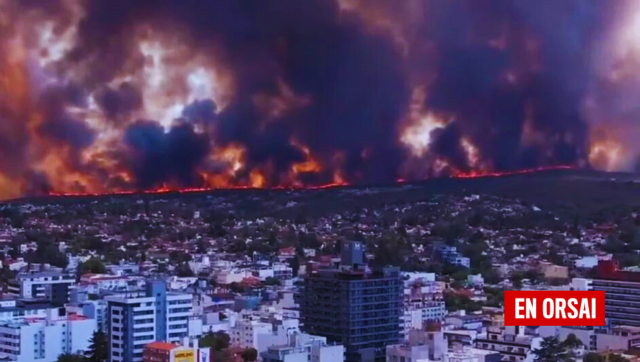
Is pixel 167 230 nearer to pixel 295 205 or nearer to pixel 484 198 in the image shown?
pixel 295 205

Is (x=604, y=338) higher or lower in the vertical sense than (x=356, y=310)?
lower

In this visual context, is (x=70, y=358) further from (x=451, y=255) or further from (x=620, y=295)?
(x=451, y=255)

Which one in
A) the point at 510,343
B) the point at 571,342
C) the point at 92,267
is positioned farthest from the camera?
the point at 92,267

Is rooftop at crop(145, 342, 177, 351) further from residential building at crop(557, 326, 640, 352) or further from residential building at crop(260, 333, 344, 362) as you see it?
residential building at crop(557, 326, 640, 352)

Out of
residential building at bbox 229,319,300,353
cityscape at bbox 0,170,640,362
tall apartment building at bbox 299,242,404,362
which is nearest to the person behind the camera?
cityscape at bbox 0,170,640,362

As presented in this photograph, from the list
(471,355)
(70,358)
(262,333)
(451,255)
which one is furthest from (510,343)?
(451,255)

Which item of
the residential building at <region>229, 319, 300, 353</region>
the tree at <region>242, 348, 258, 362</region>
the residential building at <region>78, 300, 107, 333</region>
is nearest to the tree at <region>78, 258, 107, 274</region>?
the residential building at <region>78, 300, 107, 333</region>
